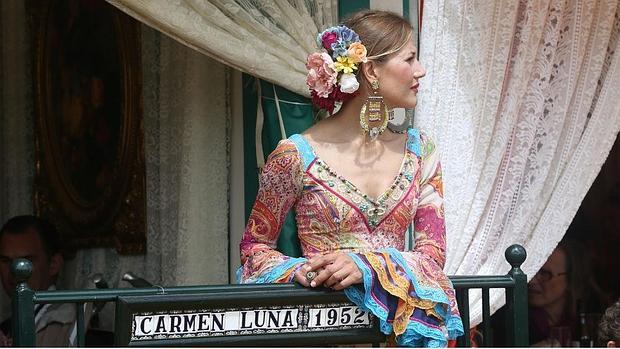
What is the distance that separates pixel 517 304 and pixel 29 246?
250 cm

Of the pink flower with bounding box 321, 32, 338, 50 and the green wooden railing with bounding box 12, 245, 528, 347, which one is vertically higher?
the pink flower with bounding box 321, 32, 338, 50

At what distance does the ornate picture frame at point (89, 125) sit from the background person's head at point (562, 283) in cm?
154

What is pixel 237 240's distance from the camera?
5.71 m

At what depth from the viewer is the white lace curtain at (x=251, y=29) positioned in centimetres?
494

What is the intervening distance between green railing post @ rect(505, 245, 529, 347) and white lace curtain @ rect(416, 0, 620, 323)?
761 mm

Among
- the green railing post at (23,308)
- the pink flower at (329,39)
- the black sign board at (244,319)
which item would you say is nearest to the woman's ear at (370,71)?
the pink flower at (329,39)

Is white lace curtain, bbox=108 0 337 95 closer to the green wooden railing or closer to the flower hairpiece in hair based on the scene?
the flower hairpiece in hair

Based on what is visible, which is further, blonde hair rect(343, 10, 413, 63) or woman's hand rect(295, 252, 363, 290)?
blonde hair rect(343, 10, 413, 63)

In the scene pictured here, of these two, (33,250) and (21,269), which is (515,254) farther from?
(33,250)

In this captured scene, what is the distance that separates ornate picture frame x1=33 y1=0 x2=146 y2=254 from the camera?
6.20 metres

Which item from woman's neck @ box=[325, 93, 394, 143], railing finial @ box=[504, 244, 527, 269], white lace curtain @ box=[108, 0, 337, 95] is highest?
white lace curtain @ box=[108, 0, 337, 95]

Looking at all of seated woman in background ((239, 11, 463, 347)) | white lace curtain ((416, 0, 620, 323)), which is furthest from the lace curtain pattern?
seated woman in background ((239, 11, 463, 347))

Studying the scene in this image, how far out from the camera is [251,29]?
16.6 ft

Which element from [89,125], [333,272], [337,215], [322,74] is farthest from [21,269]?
[89,125]
